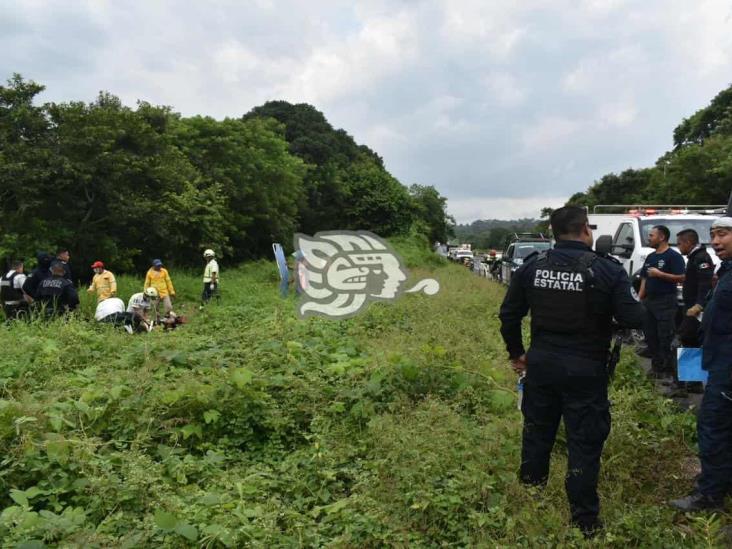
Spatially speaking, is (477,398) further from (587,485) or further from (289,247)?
(289,247)

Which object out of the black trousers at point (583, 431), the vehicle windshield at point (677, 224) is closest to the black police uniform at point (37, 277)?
the black trousers at point (583, 431)

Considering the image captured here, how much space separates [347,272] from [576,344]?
5816mm

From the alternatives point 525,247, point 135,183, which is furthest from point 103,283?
point 525,247

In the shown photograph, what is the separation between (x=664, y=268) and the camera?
591cm

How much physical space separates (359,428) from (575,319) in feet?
6.66

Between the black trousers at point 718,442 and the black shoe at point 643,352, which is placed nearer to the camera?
the black trousers at point 718,442

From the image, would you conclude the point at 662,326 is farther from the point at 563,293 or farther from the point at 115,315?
the point at 115,315

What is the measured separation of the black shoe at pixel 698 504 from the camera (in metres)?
3.28

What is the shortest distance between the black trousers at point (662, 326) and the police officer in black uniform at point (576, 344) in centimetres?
331

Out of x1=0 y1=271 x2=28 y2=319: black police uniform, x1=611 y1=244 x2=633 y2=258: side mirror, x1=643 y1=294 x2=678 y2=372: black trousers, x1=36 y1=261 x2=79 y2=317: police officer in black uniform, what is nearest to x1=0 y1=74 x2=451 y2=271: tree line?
x1=0 y1=271 x2=28 y2=319: black police uniform

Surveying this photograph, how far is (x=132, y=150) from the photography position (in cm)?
1528

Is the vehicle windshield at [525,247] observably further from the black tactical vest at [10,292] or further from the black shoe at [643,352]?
the black tactical vest at [10,292]

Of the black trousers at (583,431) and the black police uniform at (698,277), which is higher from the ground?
the black police uniform at (698,277)

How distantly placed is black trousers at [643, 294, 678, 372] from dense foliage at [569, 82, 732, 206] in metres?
17.0
